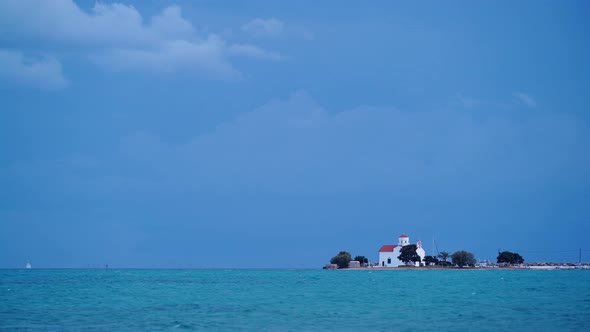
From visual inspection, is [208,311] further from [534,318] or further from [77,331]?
[534,318]

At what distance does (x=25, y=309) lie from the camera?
40406 millimetres

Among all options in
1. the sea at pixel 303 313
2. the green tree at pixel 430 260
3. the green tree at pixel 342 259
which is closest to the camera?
the sea at pixel 303 313

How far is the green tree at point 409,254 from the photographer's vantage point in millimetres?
149875

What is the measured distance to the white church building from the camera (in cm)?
15450

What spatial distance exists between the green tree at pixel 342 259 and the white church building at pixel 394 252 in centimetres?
929

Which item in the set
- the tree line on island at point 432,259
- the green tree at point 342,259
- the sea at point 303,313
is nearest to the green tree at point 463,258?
the tree line on island at point 432,259

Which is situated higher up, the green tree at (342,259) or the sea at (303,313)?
the green tree at (342,259)

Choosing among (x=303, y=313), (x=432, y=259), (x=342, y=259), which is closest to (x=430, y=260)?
(x=432, y=259)

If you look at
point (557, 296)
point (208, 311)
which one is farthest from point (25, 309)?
point (557, 296)

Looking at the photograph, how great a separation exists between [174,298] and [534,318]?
26827mm

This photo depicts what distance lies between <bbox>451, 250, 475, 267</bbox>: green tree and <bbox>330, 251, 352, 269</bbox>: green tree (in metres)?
24.7

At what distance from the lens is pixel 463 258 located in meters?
157

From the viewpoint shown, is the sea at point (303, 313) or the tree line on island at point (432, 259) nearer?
the sea at point (303, 313)

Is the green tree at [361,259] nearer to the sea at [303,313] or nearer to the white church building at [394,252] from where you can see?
the white church building at [394,252]
